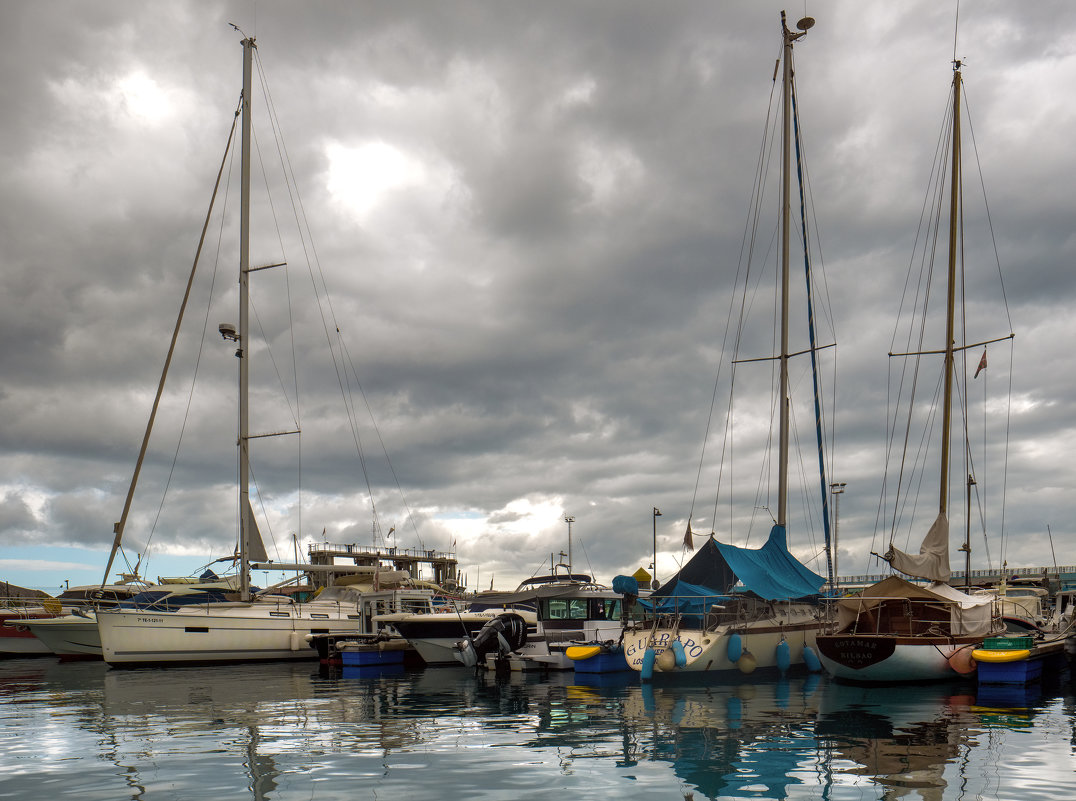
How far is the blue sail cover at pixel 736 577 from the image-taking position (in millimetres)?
29719

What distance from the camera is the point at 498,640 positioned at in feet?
107

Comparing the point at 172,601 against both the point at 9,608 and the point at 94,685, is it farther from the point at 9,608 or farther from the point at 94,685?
the point at 94,685

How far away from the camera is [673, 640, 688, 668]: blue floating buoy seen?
27344 millimetres

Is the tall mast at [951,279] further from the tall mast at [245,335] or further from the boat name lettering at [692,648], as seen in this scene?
the tall mast at [245,335]

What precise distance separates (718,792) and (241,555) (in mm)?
30842

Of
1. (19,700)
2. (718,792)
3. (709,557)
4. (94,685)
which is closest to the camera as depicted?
(718,792)

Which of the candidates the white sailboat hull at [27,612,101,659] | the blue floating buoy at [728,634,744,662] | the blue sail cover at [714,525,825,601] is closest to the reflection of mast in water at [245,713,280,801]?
the blue floating buoy at [728,634,744,662]

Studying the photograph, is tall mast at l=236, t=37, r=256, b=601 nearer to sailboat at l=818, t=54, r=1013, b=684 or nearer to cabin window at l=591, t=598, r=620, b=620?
cabin window at l=591, t=598, r=620, b=620

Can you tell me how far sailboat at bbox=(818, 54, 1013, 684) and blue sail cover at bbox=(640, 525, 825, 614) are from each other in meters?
2.22

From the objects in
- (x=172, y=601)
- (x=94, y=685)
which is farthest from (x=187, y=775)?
(x=172, y=601)

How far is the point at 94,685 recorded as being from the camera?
28656mm

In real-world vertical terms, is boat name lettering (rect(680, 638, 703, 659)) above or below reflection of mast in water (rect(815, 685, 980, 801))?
above

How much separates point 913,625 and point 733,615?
226 inches

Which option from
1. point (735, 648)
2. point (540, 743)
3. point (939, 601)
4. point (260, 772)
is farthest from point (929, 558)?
point (260, 772)
